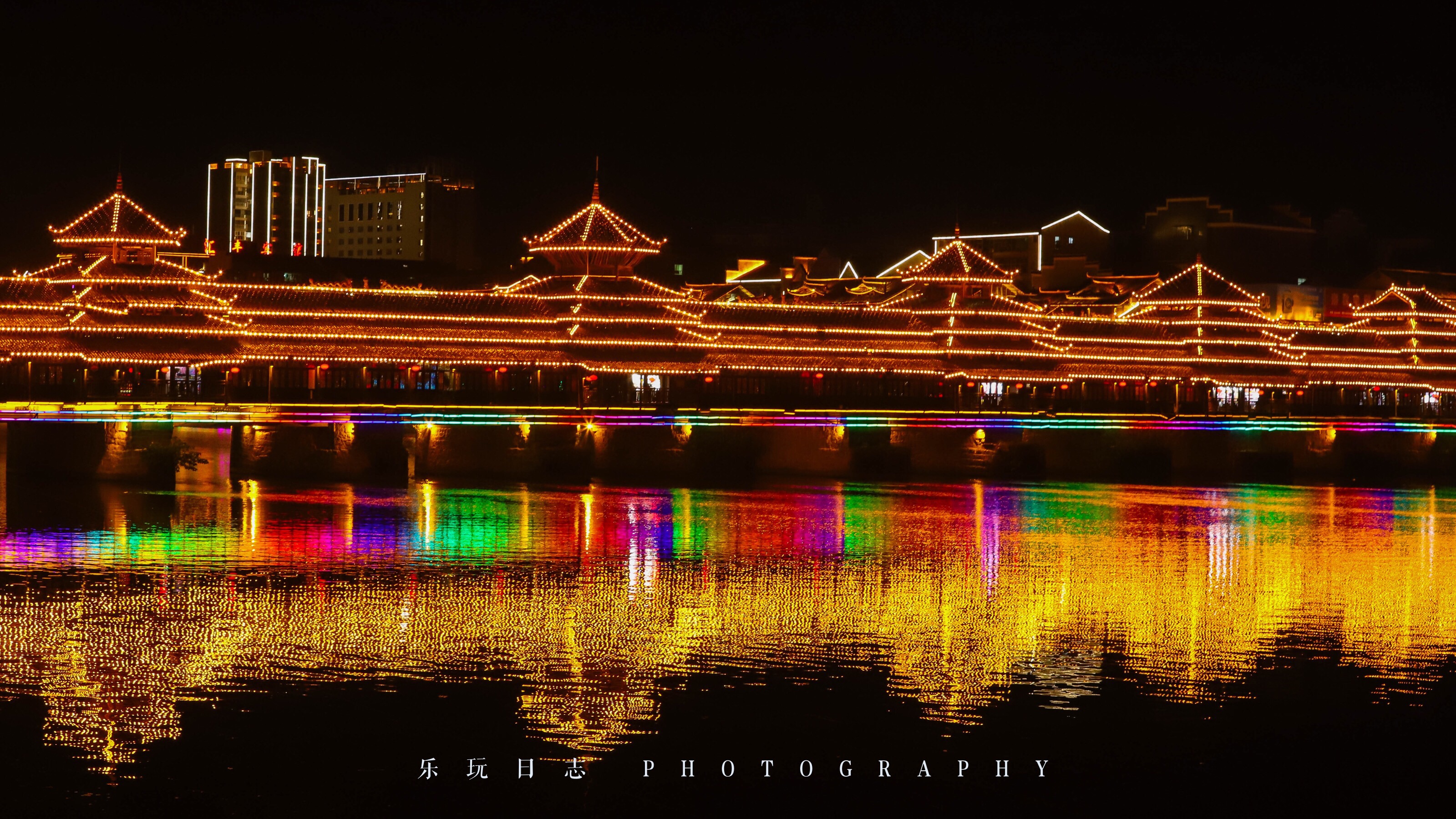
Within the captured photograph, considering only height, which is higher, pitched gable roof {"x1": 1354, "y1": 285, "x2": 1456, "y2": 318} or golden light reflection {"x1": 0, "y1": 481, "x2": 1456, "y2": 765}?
pitched gable roof {"x1": 1354, "y1": 285, "x2": 1456, "y2": 318}

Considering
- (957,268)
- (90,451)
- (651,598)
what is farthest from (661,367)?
(651,598)

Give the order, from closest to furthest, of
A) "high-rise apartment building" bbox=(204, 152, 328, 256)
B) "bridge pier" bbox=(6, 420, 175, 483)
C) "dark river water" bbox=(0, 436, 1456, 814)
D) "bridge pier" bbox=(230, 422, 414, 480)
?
"dark river water" bbox=(0, 436, 1456, 814) < "bridge pier" bbox=(6, 420, 175, 483) < "bridge pier" bbox=(230, 422, 414, 480) < "high-rise apartment building" bbox=(204, 152, 328, 256)

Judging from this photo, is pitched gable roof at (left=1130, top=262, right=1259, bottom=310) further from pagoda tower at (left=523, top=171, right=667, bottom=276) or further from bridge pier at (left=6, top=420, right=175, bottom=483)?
bridge pier at (left=6, top=420, right=175, bottom=483)

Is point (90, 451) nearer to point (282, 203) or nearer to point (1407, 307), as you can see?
point (1407, 307)

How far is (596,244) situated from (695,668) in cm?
4221

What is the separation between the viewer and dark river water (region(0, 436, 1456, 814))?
55.1ft

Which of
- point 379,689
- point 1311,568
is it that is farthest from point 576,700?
point 1311,568

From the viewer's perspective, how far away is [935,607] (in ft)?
92.3

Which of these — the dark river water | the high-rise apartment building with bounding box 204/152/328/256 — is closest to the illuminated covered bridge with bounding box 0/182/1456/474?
the dark river water

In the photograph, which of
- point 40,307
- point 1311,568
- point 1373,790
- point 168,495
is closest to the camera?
point 1373,790

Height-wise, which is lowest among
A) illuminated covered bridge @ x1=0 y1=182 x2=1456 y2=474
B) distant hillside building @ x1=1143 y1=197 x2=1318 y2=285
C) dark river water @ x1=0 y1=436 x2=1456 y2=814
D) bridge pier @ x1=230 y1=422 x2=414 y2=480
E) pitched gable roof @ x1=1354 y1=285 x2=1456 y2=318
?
dark river water @ x1=0 y1=436 x2=1456 y2=814

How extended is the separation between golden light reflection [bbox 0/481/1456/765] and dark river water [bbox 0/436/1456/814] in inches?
4.5

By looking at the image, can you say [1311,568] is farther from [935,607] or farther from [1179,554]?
[935,607]

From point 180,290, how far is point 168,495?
12733 millimetres
